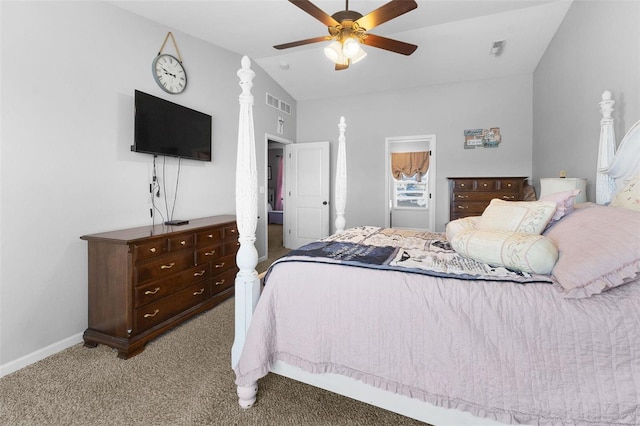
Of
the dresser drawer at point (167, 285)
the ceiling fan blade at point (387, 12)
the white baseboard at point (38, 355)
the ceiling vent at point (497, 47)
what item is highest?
the ceiling vent at point (497, 47)

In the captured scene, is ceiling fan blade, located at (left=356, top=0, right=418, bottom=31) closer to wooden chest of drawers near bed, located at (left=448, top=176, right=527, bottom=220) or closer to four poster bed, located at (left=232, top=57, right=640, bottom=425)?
four poster bed, located at (left=232, top=57, right=640, bottom=425)

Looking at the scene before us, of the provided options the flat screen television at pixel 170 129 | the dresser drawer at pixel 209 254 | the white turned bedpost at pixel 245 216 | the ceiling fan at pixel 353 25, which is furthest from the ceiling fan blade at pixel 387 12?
the dresser drawer at pixel 209 254

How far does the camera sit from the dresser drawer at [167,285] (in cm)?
207

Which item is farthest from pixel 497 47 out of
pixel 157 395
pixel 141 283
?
pixel 157 395

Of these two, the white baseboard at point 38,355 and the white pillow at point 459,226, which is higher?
the white pillow at point 459,226

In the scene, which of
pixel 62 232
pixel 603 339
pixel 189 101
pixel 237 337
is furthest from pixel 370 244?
pixel 189 101

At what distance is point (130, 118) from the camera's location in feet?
8.10

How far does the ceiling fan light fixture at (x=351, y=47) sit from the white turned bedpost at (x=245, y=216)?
100 centimetres

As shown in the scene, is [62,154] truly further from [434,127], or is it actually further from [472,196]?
[434,127]

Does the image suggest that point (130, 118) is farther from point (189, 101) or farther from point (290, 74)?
point (290, 74)

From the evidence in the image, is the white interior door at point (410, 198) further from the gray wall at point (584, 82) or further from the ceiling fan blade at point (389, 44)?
the ceiling fan blade at point (389, 44)

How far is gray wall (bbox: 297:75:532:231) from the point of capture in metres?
4.30

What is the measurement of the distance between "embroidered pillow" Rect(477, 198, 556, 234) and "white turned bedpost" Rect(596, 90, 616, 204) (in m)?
0.84

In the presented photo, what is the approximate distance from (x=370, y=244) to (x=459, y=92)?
12.7 ft
